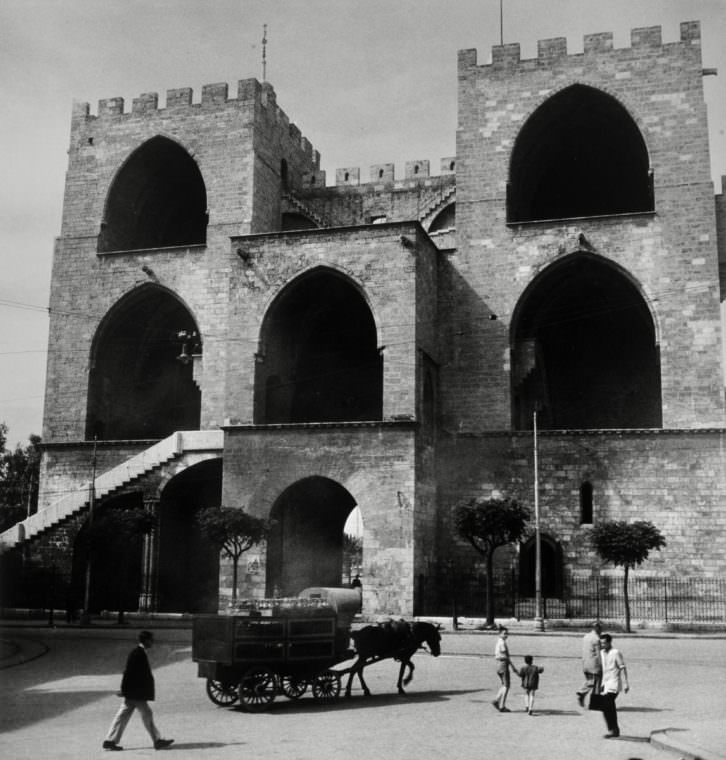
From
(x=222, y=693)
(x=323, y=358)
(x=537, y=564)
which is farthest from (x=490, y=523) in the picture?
(x=222, y=693)

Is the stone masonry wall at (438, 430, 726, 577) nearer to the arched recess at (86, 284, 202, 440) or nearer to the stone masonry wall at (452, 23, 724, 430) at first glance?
the stone masonry wall at (452, 23, 724, 430)

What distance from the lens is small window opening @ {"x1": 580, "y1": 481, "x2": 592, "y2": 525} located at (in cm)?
2712

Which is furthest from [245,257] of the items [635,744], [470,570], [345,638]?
[635,744]

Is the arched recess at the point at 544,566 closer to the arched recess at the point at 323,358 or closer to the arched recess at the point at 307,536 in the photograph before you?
the arched recess at the point at 307,536

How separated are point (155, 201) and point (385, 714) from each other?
2637 centimetres

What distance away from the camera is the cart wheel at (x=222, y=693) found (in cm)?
1251

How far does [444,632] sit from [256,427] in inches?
309

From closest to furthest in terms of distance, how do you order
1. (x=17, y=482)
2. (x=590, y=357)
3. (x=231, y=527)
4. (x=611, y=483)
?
1. (x=231, y=527)
2. (x=611, y=483)
3. (x=590, y=357)
4. (x=17, y=482)

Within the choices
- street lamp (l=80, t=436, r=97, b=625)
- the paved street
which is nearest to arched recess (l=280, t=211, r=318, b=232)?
street lamp (l=80, t=436, r=97, b=625)

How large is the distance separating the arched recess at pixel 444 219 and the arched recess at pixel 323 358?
13.0 feet

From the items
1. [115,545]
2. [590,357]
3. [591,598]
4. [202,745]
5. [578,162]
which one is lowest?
[202,745]

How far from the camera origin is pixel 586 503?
27250mm

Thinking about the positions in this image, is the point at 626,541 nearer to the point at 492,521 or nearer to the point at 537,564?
the point at 537,564

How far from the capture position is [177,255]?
3203cm
